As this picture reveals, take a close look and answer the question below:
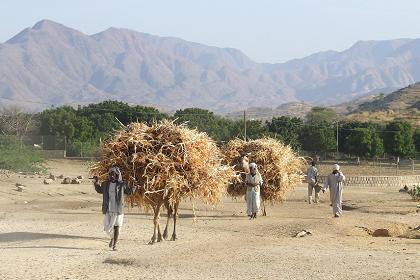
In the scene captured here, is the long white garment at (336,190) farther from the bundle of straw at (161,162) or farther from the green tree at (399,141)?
the green tree at (399,141)

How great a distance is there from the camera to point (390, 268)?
12.1 meters

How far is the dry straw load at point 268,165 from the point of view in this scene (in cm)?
2222

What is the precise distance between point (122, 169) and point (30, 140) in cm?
4269

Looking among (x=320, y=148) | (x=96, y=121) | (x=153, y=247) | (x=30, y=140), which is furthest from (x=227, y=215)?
(x=96, y=121)

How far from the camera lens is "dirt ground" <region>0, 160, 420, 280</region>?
12266mm

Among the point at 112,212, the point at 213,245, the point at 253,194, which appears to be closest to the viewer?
the point at 112,212

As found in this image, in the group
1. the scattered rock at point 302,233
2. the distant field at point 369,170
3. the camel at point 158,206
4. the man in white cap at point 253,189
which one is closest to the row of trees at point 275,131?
the distant field at point 369,170

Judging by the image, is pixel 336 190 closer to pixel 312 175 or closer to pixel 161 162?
pixel 312 175

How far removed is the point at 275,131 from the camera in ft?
221

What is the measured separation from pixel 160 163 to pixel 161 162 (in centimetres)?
3

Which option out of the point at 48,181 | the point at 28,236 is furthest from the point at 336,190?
the point at 48,181

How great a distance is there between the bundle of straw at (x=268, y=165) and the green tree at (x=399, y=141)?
4144 centimetres

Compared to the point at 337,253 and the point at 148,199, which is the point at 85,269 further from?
the point at 337,253

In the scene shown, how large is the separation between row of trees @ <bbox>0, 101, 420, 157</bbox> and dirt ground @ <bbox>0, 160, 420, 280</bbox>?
34.8 metres
